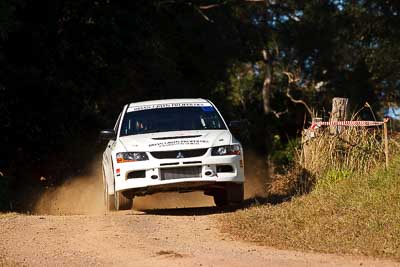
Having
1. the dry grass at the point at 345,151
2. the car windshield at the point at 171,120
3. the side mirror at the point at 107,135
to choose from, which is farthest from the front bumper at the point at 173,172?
the dry grass at the point at 345,151

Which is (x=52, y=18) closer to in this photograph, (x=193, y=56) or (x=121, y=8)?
(x=121, y=8)

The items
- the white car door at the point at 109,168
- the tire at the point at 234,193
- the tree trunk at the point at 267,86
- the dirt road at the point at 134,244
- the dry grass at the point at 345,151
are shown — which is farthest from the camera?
the tree trunk at the point at 267,86

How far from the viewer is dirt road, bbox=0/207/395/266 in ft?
30.8

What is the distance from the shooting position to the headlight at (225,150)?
1348 cm

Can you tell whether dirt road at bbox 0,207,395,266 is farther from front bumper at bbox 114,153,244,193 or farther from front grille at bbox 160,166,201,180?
front grille at bbox 160,166,201,180

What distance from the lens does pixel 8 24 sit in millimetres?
19719

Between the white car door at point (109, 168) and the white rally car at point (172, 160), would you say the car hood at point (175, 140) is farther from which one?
the white car door at point (109, 168)

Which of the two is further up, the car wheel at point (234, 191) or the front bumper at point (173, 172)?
the front bumper at point (173, 172)

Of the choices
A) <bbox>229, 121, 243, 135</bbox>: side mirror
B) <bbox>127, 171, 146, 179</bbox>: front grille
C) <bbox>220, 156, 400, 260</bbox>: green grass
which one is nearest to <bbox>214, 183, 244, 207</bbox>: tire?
<bbox>220, 156, 400, 260</bbox>: green grass

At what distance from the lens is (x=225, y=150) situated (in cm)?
1357

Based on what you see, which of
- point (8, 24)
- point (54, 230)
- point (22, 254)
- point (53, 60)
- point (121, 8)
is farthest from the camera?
point (121, 8)

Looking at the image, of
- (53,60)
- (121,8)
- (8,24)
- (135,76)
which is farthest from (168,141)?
(135,76)

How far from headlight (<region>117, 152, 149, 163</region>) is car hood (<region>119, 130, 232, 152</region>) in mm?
62

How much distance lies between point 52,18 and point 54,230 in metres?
12.6
